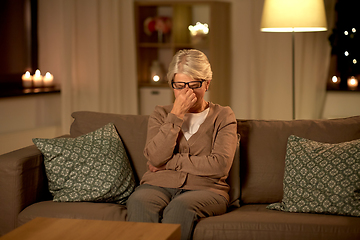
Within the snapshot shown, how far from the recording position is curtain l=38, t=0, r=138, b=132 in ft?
13.9

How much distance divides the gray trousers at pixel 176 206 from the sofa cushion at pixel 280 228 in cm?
5

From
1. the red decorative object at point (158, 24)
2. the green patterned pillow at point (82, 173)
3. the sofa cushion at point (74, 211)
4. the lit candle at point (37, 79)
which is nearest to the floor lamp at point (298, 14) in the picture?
the green patterned pillow at point (82, 173)

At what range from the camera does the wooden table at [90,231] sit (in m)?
1.38

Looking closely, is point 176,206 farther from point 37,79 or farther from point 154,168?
point 37,79

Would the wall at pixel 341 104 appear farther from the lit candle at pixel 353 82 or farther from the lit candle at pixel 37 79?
the lit candle at pixel 37 79

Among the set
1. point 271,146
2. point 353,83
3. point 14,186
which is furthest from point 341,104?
point 14,186

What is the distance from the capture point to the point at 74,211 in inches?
74.0

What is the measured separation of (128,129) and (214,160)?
23.9 inches

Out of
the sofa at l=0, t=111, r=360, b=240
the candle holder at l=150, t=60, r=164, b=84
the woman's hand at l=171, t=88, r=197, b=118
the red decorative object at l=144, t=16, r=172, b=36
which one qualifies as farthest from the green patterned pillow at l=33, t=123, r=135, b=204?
the red decorative object at l=144, t=16, r=172, b=36

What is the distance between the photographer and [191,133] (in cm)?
203

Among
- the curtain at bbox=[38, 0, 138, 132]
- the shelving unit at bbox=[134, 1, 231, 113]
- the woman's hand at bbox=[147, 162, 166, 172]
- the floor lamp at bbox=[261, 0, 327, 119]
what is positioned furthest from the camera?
the shelving unit at bbox=[134, 1, 231, 113]

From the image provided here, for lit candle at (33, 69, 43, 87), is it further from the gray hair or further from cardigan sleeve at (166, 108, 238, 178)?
cardigan sleeve at (166, 108, 238, 178)

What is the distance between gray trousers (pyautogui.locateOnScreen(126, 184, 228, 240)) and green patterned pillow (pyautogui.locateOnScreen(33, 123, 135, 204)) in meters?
0.18

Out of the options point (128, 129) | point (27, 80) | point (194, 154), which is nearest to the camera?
point (194, 154)
